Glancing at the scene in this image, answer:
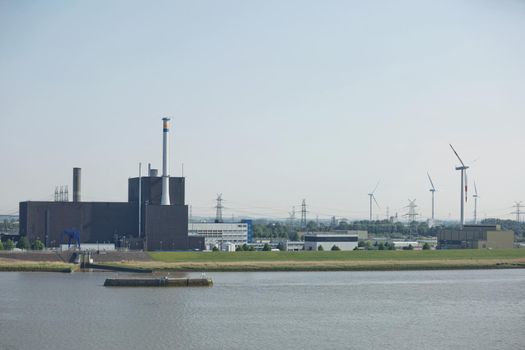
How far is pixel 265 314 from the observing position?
103 ft

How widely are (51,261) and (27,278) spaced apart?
10008 millimetres

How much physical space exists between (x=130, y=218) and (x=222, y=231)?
21931mm

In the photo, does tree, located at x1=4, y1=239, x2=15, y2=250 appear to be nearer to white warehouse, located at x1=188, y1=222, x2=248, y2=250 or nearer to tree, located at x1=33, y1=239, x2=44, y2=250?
tree, located at x1=33, y1=239, x2=44, y2=250

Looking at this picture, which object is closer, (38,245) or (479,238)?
(38,245)

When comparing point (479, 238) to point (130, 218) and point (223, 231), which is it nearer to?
point (223, 231)

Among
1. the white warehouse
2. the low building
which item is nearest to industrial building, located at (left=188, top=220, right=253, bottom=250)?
the white warehouse

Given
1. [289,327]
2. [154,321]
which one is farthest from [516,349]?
[154,321]

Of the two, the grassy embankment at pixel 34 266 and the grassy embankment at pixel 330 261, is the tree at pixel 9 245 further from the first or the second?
the grassy embankment at pixel 330 261

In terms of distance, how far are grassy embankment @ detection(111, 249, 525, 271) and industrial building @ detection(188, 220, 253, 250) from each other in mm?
25010

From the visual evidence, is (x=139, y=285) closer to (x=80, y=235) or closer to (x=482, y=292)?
(x=482, y=292)

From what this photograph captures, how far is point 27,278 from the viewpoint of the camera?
44.9m

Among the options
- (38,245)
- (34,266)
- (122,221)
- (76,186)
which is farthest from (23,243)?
(34,266)

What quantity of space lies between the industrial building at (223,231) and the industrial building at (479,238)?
2147 centimetres

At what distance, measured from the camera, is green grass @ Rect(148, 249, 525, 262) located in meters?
58.8
